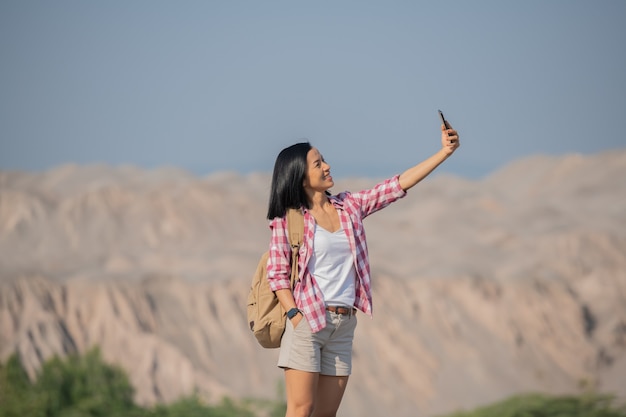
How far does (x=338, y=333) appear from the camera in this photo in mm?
4148

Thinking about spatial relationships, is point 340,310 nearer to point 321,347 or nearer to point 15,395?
point 321,347

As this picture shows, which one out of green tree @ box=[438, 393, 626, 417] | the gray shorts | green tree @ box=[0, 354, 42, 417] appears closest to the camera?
the gray shorts

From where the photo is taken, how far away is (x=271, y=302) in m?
4.15

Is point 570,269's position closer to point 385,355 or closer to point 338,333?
point 385,355

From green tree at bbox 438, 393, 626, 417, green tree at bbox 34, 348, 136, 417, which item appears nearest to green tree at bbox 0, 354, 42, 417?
green tree at bbox 34, 348, 136, 417

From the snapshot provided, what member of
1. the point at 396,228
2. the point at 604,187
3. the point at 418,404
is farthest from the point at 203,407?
the point at 604,187

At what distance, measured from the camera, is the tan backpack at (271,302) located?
Answer: 13.6ft

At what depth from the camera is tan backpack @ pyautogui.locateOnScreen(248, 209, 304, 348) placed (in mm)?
4133

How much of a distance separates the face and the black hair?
18 millimetres

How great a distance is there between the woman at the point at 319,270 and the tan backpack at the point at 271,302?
Result: 0.03 metres

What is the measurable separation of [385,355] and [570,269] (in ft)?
29.7

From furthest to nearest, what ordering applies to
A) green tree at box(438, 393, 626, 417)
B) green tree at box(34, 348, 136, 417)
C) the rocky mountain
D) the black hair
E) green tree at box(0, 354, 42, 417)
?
the rocky mountain → green tree at box(34, 348, 136, 417) → green tree at box(0, 354, 42, 417) → green tree at box(438, 393, 626, 417) → the black hair

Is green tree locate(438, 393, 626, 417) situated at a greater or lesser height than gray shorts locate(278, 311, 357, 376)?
lesser

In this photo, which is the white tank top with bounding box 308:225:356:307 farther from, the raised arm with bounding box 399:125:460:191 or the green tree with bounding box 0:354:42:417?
the green tree with bounding box 0:354:42:417
